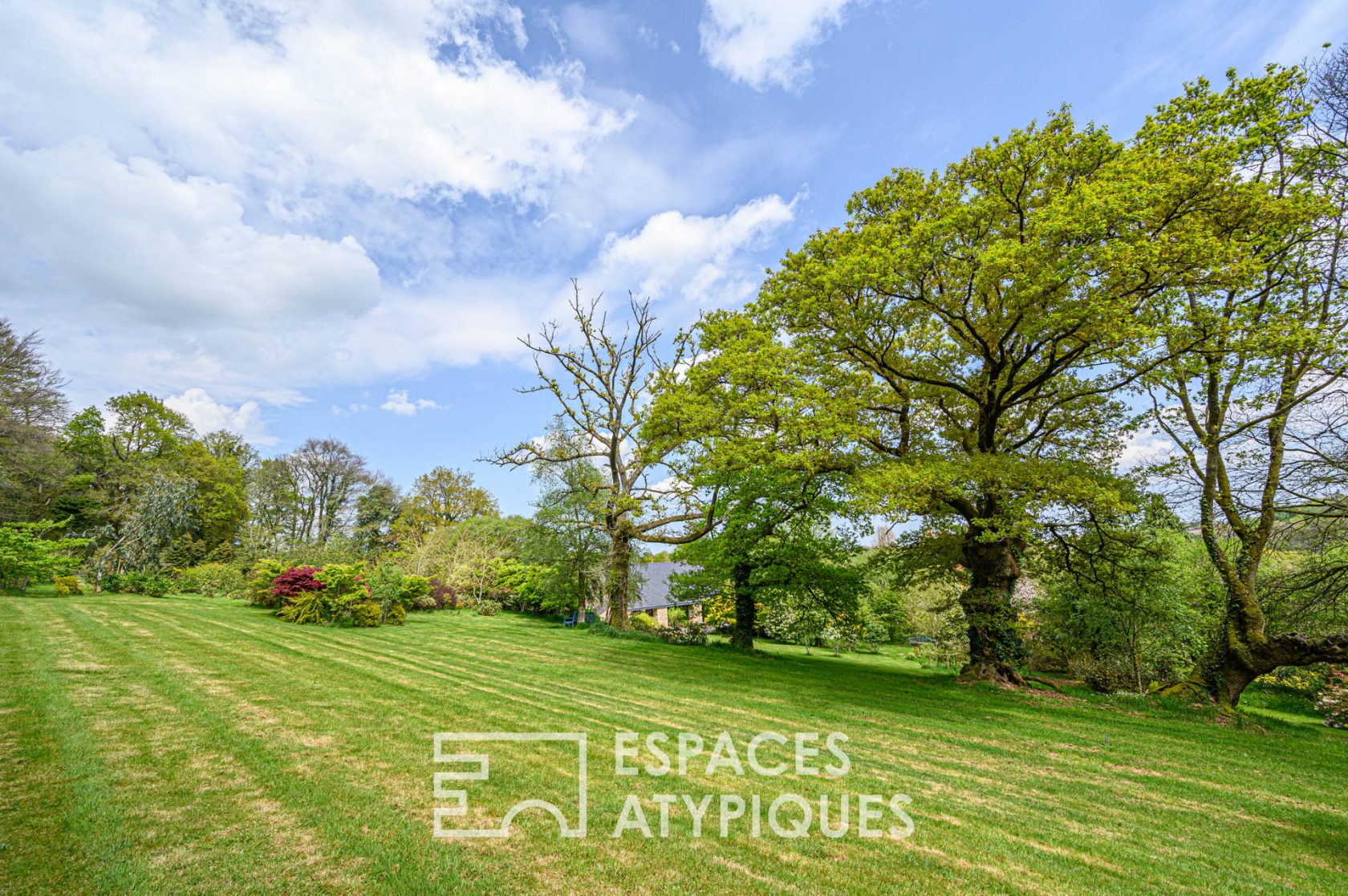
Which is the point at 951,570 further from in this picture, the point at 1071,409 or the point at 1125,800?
the point at 1125,800

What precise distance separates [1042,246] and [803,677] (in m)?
10.2

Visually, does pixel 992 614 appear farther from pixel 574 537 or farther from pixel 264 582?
pixel 264 582

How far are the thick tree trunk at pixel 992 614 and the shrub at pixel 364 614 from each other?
16870mm

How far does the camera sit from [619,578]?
1858 centimetres

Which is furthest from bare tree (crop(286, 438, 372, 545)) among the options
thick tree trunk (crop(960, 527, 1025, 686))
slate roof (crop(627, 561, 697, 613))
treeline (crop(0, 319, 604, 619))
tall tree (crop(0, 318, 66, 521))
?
thick tree trunk (crop(960, 527, 1025, 686))

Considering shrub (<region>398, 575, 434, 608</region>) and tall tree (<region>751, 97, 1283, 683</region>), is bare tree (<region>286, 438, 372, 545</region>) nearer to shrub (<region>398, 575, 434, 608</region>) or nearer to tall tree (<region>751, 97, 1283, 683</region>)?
shrub (<region>398, 575, 434, 608</region>)

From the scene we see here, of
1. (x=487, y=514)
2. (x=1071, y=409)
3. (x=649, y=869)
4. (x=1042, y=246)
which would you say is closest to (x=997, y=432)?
(x=1071, y=409)

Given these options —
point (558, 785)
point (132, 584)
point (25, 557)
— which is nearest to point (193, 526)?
point (132, 584)

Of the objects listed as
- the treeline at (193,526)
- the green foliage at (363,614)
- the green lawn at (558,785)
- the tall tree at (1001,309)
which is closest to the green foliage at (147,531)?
the treeline at (193,526)

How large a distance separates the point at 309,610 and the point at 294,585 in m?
1.26

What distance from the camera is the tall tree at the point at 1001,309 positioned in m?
8.78

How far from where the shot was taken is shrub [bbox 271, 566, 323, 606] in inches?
630

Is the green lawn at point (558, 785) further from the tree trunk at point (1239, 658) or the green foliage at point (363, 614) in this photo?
the green foliage at point (363, 614)

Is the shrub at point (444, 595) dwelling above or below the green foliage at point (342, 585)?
below
